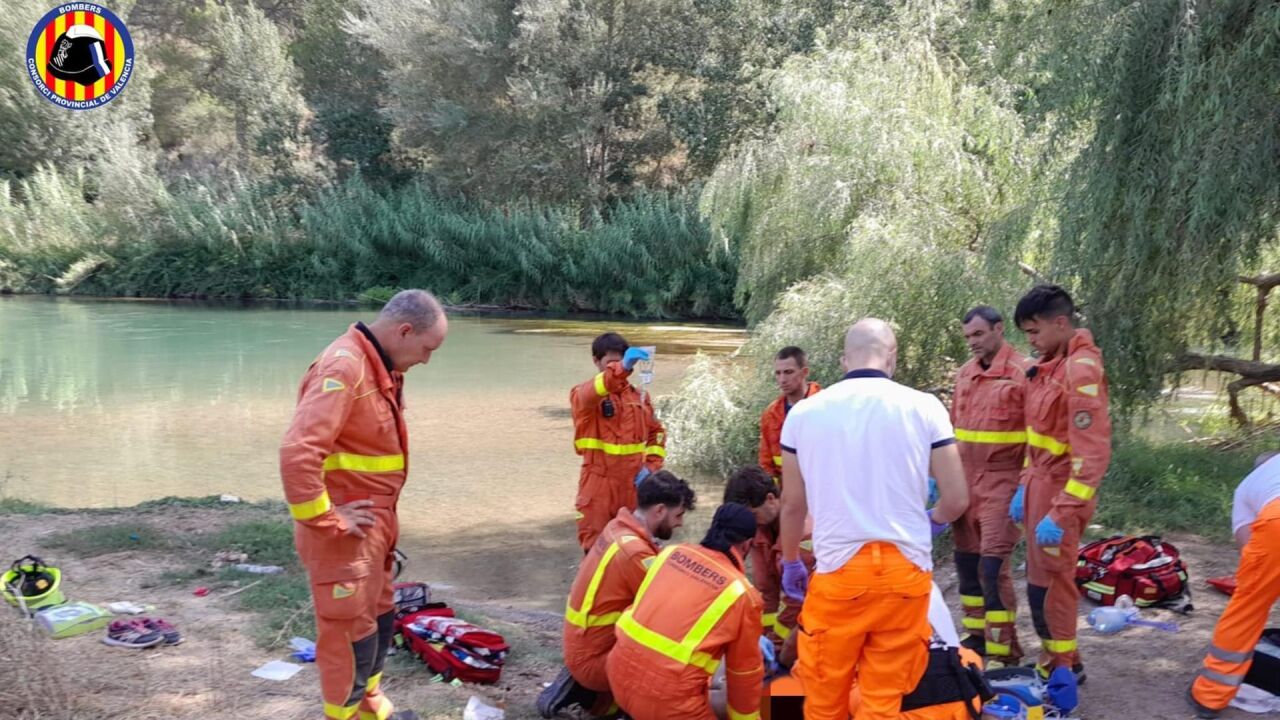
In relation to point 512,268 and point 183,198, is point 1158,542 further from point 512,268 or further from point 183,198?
point 183,198

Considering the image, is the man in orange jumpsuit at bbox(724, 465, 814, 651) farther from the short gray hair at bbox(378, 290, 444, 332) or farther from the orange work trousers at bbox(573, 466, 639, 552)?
the short gray hair at bbox(378, 290, 444, 332)

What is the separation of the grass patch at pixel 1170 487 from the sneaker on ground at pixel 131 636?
21.3 feet

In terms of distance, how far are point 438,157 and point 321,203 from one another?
458 centimetres

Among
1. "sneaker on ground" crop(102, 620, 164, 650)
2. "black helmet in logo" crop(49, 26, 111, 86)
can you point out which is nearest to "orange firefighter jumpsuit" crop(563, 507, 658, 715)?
"sneaker on ground" crop(102, 620, 164, 650)

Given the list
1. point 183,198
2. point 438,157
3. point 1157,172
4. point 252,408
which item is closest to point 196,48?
point 183,198

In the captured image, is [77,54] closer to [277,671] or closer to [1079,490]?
[277,671]

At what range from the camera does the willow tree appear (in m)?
7.02

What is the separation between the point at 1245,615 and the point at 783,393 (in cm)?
258

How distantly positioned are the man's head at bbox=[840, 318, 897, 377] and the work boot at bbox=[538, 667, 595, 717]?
2074mm

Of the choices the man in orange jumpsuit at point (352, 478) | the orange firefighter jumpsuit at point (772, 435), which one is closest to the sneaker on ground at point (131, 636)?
the man in orange jumpsuit at point (352, 478)

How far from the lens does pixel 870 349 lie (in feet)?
12.5

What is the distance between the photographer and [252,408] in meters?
15.8

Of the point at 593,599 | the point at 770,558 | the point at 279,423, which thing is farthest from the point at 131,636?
the point at 279,423

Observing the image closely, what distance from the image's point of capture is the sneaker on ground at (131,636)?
528 cm
